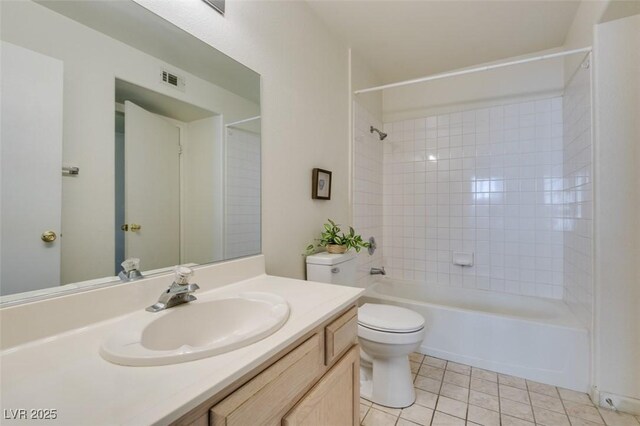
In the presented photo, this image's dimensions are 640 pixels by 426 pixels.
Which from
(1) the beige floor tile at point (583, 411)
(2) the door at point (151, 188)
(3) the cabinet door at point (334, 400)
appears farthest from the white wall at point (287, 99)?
(1) the beige floor tile at point (583, 411)

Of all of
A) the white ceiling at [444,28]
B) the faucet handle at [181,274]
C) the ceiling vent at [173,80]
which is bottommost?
the faucet handle at [181,274]

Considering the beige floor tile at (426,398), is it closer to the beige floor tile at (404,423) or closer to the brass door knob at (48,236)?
the beige floor tile at (404,423)

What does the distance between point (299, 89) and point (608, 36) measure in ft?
5.66

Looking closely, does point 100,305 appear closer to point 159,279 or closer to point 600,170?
point 159,279

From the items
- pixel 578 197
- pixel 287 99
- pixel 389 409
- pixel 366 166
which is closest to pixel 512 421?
→ pixel 389 409

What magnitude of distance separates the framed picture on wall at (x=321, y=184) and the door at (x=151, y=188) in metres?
0.90

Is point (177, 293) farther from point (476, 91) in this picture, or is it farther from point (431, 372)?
point (476, 91)

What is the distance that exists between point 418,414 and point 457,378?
481 millimetres

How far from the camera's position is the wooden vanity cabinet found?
57cm

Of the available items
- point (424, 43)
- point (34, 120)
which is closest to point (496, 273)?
point (424, 43)

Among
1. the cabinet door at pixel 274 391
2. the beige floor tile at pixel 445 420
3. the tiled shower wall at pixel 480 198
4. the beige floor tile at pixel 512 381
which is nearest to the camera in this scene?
the cabinet door at pixel 274 391

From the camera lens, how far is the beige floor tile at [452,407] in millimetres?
1515

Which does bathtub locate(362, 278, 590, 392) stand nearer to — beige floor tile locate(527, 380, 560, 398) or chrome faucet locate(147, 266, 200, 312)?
beige floor tile locate(527, 380, 560, 398)

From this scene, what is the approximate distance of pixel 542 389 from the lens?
5.66 feet
